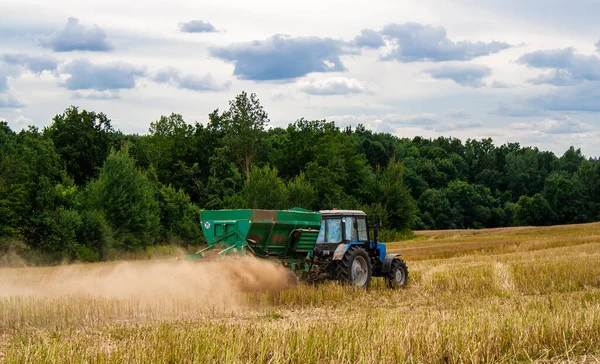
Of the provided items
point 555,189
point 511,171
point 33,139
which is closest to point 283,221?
point 33,139

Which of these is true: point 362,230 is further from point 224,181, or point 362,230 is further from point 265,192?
point 224,181

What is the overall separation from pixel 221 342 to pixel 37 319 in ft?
16.3

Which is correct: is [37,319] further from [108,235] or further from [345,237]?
[108,235]

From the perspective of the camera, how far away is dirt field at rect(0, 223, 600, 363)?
8.16 metres

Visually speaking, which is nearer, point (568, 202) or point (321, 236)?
point (321, 236)

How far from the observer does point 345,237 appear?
1803 centimetres

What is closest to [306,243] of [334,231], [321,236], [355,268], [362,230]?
[321,236]

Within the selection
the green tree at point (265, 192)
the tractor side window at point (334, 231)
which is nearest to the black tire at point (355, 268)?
the tractor side window at point (334, 231)

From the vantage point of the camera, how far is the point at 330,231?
18.0 m

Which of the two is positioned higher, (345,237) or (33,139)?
(33,139)

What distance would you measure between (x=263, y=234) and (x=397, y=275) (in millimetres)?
4439

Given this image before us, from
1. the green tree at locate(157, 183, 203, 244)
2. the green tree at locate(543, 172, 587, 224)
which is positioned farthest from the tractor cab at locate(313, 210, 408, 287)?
the green tree at locate(543, 172, 587, 224)

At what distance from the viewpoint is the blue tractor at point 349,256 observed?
17328 mm

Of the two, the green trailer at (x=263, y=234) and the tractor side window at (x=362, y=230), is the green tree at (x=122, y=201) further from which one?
the green trailer at (x=263, y=234)
